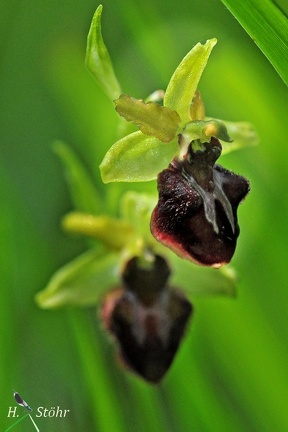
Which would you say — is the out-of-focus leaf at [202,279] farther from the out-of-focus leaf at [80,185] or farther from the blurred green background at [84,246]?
the out-of-focus leaf at [80,185]

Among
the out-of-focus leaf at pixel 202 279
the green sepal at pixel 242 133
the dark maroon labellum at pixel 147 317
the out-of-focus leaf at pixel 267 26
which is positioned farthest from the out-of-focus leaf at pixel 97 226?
the out-of-focus leaf at pixel 267 26

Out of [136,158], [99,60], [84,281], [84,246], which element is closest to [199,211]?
[136,158]

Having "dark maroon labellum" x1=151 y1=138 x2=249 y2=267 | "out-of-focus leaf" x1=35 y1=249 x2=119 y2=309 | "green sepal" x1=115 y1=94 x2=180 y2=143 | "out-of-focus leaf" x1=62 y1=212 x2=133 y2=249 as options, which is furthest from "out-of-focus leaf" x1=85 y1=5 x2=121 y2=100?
"out-of-focus leaf" x1=35 y1=249 x2=119 y2=309

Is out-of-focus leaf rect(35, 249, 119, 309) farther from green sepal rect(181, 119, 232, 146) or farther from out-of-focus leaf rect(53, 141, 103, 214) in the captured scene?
green sepal rect(181, 119, 232, 146)

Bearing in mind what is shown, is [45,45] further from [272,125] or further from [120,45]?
[272,125]

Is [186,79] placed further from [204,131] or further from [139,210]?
[139,210]
